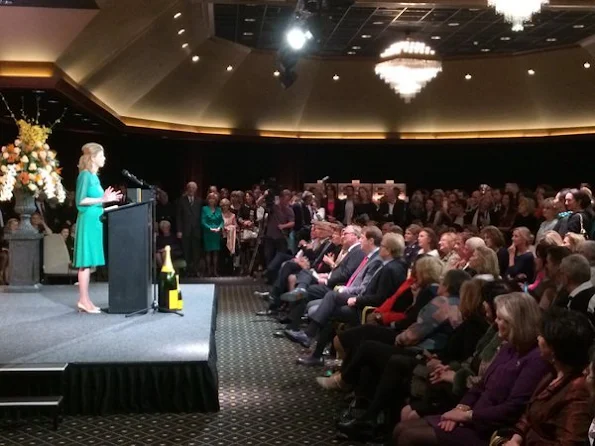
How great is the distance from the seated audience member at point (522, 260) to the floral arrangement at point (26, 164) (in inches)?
184

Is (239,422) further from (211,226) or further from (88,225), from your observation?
(211,226)

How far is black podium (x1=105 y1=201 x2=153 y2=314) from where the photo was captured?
626 centimetres

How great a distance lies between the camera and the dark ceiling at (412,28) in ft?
34.6

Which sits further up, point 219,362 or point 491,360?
point 491,360

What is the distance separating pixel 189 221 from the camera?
12.2 m

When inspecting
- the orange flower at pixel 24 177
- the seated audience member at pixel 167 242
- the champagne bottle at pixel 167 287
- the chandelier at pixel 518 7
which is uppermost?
the chandelier at pixel 518 7

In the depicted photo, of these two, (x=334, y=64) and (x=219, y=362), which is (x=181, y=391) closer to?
(x=219, y=362)

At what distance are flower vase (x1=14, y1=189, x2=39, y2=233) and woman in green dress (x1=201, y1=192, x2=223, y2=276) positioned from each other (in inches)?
159

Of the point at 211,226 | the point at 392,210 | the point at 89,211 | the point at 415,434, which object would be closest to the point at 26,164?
the point at 89,211

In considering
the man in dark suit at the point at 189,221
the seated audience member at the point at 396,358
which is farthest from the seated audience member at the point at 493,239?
the man in dark suit at the point at 189,221

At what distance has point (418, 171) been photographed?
16.8 meters

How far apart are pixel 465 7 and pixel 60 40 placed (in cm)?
501

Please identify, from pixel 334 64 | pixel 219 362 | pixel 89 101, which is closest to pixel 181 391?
pixel 219 362

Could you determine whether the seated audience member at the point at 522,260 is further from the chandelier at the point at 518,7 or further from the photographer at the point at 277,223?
the photographer at the point at 277,223
